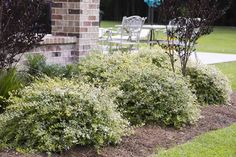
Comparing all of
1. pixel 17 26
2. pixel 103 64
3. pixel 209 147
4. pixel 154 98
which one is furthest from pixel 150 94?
pixel 17 26

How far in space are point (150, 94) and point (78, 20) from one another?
75.2 inches

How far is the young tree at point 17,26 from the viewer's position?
16.5 ft

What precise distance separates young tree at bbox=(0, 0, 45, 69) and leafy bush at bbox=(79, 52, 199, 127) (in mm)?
1002

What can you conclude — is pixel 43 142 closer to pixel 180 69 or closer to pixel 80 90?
pixel 80 90

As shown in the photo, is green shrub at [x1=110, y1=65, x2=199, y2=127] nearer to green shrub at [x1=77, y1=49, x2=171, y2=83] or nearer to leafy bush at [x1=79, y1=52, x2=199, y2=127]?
leafy bush at [x1=79, y1=52, x2=199, y2=127]

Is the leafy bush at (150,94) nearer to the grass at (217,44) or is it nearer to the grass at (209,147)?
the grass at (209,147)

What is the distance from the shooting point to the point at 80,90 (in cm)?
511

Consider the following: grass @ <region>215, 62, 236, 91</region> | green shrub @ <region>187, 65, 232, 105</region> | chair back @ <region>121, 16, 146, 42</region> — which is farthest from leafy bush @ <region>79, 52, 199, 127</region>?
chair back @ <region>121, 16, 146, 42</region>

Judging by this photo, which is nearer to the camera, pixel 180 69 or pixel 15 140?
pixel 15 140

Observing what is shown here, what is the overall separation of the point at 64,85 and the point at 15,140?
80cm

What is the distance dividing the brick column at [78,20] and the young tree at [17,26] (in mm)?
1971

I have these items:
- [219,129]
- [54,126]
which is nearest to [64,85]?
[54,126]

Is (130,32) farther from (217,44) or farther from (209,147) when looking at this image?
(217,44)

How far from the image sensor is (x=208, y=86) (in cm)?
762
